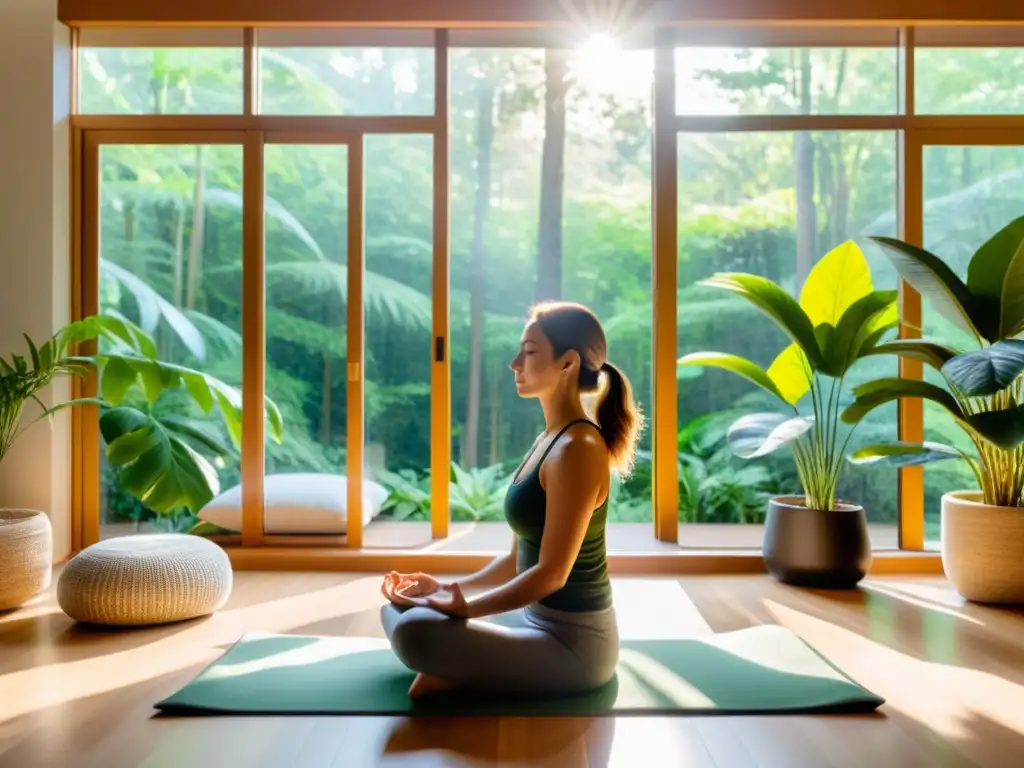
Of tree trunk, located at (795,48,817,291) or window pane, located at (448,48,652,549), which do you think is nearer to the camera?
tree trunk, located at (795,48,817,291)

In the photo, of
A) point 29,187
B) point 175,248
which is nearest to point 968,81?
point 175,248

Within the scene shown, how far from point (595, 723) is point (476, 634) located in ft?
1.20

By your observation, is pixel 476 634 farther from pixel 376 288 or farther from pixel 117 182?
pixel 117 182

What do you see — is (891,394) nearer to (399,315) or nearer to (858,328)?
(858,328)

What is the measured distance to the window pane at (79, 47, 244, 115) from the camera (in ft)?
13.9

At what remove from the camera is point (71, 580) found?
3.08 meters

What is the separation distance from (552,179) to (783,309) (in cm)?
134

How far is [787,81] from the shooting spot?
4.23m

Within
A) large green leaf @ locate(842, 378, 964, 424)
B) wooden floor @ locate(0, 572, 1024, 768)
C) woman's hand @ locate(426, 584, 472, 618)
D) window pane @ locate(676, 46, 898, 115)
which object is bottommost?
wooden floor @ locate(0, 572, 1024, 768)

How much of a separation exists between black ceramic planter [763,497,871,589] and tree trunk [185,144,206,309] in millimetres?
2888

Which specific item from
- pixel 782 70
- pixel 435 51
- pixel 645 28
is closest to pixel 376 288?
pixel 435 51

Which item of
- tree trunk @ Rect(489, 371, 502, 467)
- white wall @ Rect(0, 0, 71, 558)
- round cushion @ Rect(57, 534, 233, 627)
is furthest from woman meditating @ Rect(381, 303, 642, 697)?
white wall @ Rect(0, 0, 71, 558)

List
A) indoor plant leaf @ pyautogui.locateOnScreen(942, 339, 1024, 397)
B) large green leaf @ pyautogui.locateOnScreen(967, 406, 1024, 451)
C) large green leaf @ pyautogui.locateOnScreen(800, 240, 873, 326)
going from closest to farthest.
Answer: indoor plant leaf @ pyautogui.locateOnScreen(942, 339, 1024, 397)
large green leaf @ pyautogui.locateOnScreen(967, 406, 1024, 451)
large green leaf @ pyautogui.locateOnScreen(800, 240, 873, 326)

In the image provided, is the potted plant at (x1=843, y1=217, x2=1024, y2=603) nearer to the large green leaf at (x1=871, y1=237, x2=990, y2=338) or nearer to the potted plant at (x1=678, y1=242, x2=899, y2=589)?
the large green leaf at (x1=871, y1=237, x2=990, y2=338)
